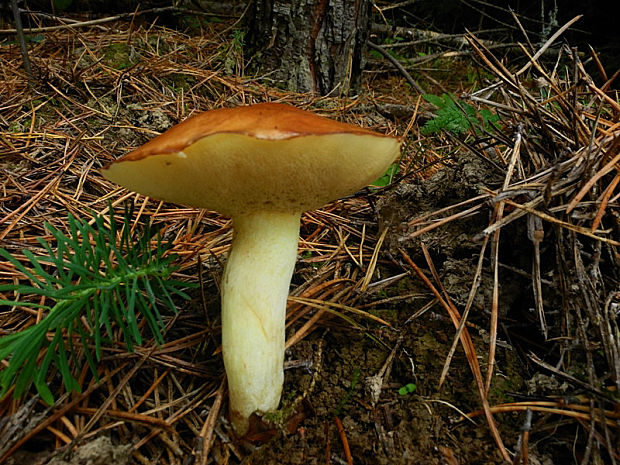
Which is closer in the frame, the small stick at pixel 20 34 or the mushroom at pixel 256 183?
the mushroom at pixel 256 183

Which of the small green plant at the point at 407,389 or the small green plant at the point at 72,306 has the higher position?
the small green plant at the point at 72,306

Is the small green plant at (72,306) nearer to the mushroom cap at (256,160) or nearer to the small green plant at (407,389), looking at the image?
the mushroom cap at (256,160)

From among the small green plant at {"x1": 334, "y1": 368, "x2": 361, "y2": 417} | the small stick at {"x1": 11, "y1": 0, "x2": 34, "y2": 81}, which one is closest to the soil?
the small green plant at {"x1": 334, "y1": 368, "x2": 361, "y2": 417}

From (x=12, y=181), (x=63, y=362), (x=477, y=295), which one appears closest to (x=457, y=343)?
(x=477, y=295)

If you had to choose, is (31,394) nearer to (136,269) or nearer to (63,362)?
(63,362)

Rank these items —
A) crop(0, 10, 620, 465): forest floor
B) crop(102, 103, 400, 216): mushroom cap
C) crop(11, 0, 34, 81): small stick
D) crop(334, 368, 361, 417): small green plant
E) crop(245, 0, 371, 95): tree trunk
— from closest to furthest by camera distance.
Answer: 1. crop(102, 103, 400, 216): mushroom cap
2. crop(0, 10, 620, 465): forest floor
3. crop(334, 368, 361, 417): small green plant
4. crop(11, 0, 34, 81): small stick
5. crop(245, 0, 371, 95): tree trunk

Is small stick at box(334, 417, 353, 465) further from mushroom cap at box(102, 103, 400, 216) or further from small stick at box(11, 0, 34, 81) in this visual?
small stick at box(11, 0, 34, 81)

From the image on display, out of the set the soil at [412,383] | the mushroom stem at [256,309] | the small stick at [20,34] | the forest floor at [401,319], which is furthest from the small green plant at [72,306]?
the small stick at [20,34]
